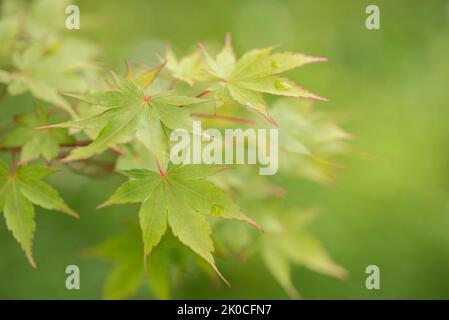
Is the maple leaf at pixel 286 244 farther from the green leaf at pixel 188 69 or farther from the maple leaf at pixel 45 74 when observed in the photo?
the maple leaf at pixel 45 74

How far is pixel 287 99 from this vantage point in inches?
58.2

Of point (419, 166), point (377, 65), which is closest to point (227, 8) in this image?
point (377, 65)

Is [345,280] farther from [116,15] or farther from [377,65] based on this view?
[116,15]

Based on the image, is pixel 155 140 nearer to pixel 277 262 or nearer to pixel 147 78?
pixel 147 78

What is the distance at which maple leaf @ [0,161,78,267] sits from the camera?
3.62 feet

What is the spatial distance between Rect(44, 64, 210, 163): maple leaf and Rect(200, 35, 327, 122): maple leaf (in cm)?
11

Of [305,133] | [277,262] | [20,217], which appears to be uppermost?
[305,133]

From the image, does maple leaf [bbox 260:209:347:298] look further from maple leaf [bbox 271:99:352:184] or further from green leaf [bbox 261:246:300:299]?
maple leaf [bbox 271:99:352:184]

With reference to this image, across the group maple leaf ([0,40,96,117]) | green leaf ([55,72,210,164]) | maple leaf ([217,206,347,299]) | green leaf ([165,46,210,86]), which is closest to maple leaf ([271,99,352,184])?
maple leaf ([217,206,347,299])

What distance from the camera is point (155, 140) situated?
3.26ft

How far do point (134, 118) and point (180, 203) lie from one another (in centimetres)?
19

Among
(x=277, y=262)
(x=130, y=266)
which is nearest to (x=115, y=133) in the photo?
(x=130, y=266)

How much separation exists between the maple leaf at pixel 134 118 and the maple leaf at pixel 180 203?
0.25ft

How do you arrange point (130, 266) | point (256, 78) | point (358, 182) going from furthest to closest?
1. point (358, 182)
2. point (130, 266)
3. point (256, 78)
